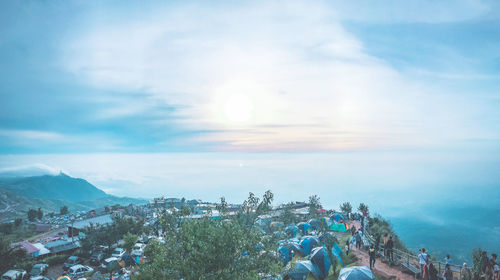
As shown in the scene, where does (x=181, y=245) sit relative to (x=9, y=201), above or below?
above

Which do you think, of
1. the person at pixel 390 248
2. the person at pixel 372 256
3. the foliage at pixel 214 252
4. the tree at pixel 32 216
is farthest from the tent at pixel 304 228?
the tree at pixel 32 216

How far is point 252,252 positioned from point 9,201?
209m

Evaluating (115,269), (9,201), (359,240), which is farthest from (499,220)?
(9,201)

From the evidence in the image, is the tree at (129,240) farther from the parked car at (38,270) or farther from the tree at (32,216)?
the tree at (32,216)

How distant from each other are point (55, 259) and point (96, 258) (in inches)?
235

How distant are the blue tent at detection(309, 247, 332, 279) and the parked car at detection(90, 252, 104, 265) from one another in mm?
32325

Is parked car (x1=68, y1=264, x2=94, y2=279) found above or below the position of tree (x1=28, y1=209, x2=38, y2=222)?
above

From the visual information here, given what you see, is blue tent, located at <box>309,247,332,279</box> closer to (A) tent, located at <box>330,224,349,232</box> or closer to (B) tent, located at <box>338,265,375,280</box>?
(B) tent, located at <box>338,265,375,280</box>

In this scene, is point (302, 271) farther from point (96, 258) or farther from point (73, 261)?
Answer: point (73, 261)

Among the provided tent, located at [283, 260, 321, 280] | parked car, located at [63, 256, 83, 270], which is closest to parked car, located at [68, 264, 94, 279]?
parked car, located at [63, 256, 83, 270]

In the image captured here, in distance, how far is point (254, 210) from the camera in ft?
42.8

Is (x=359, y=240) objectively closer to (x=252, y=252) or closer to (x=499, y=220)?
(x=252, y=252)

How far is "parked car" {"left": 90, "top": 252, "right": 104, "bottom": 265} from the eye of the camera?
3780cm

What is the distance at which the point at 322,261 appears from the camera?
69.4 ft
